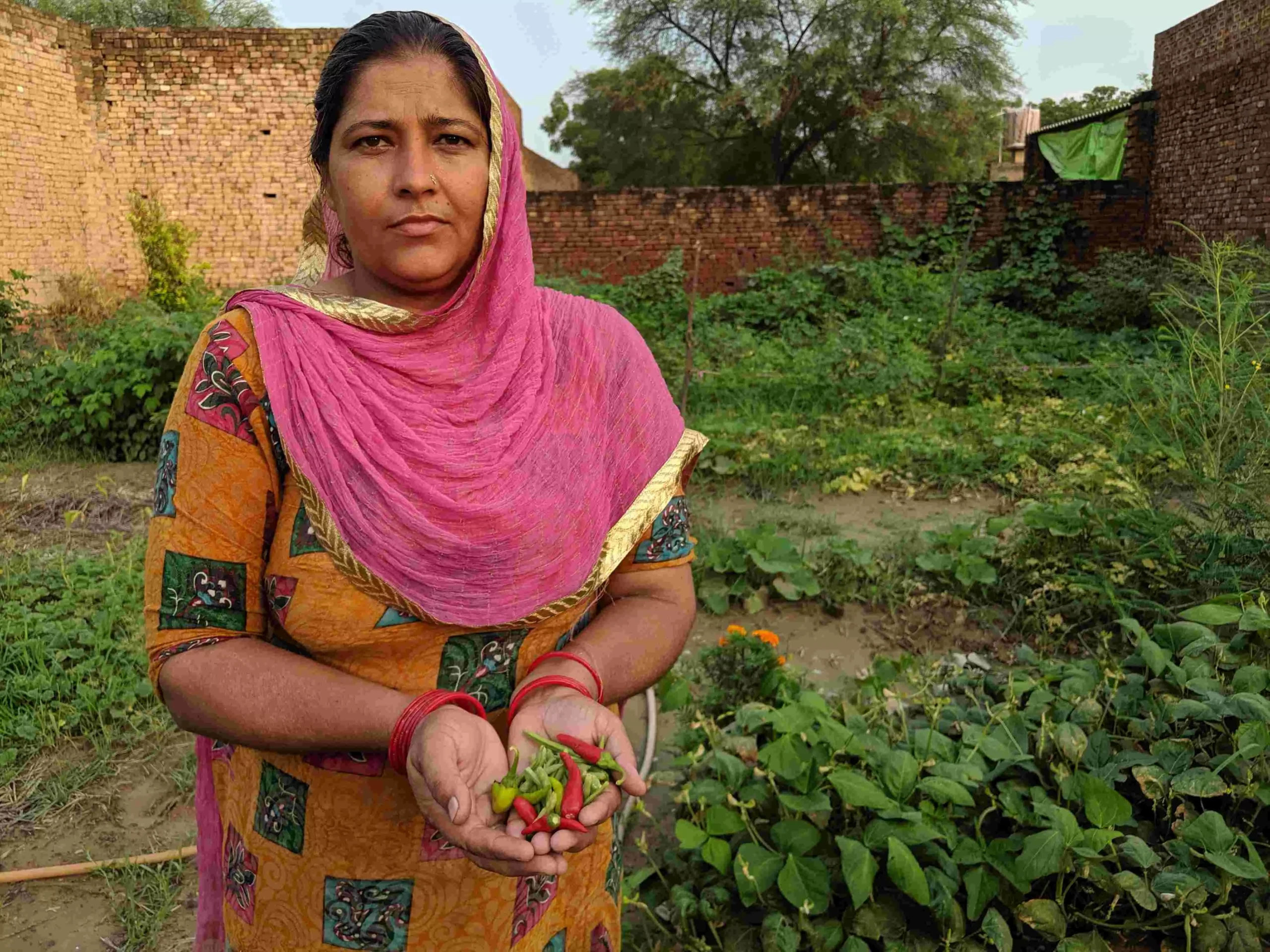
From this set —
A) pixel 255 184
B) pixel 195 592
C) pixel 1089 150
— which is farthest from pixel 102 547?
pixel 1089 150

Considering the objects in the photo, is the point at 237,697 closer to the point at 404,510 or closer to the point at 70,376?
the point at 404,510

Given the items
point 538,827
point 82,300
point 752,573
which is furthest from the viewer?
point 82,300

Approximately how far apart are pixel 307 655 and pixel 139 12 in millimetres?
22614

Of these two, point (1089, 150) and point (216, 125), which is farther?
point (1089, 150)

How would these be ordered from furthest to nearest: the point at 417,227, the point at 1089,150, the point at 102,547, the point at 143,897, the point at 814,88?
the point at 814,88, the point at 1089,150, the point at 102,547, the point at 143,897, the point at 417,227

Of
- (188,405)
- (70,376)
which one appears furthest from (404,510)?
(70,376)

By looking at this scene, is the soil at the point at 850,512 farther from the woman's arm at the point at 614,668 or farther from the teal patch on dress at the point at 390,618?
the teal patch on dress at the point at 390,618

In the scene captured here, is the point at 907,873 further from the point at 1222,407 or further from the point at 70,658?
the point at 70,658

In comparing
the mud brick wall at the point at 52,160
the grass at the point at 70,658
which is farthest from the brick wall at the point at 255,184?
the grass at the point at 70,658

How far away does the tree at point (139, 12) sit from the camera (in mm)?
17734

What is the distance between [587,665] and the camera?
1049 mm

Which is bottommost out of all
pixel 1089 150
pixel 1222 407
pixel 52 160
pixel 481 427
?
pixel 1222 407

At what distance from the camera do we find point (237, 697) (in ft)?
3.07

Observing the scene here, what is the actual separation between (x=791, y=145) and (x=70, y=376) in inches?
570
